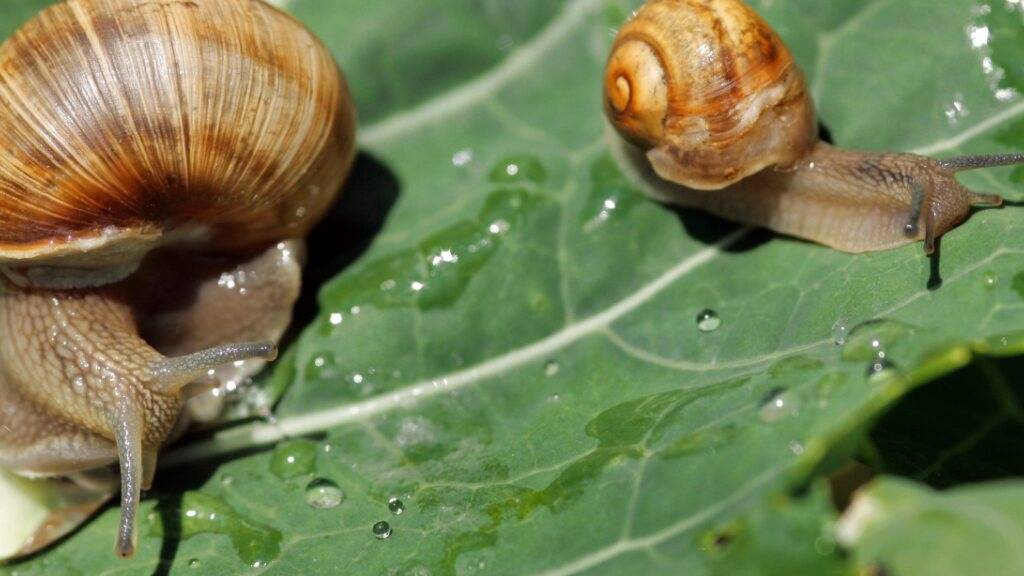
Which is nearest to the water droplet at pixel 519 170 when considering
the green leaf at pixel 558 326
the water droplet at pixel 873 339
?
the green leaf at pixel 558 326

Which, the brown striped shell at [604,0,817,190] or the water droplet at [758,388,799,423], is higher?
the brown striped shell at [604,0,817,190]

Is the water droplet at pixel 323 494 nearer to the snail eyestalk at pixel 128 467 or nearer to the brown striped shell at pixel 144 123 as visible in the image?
the snail eyestalk at pixel 128 467

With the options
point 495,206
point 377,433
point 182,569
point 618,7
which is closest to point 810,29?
point 618,7

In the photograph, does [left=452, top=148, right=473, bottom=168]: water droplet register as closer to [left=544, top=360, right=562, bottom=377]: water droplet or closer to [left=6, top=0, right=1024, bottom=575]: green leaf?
[left=6, top=0, right=1024, bottom=575]: green leaf

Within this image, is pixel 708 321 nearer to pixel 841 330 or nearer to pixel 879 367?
pixel 841 330

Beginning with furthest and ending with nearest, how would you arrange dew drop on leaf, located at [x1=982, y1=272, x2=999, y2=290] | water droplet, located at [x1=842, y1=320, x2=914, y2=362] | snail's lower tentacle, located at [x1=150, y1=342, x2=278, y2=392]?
snail's lower tentacle, located at [x1=150, y1=342, x2=278, y2=392], dew drop on leaf, located at [x1=982, y1=272, x2=999, y2=290], water droplet, located at [x1=842, y1=320, x2=914, y2=362]

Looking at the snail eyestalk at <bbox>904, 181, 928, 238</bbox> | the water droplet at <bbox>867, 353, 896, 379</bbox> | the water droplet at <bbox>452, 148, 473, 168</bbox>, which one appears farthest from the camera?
the water droplet at <bbox>452, 148, 473, 168</bbox>

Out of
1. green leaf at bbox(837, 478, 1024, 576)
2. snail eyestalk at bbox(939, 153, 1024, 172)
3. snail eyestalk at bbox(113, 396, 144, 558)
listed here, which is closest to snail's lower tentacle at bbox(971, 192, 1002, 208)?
snail eyestalk at bbox(939, 153, 1024, 172)

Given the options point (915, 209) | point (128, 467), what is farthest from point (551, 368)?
point (128, 467)
